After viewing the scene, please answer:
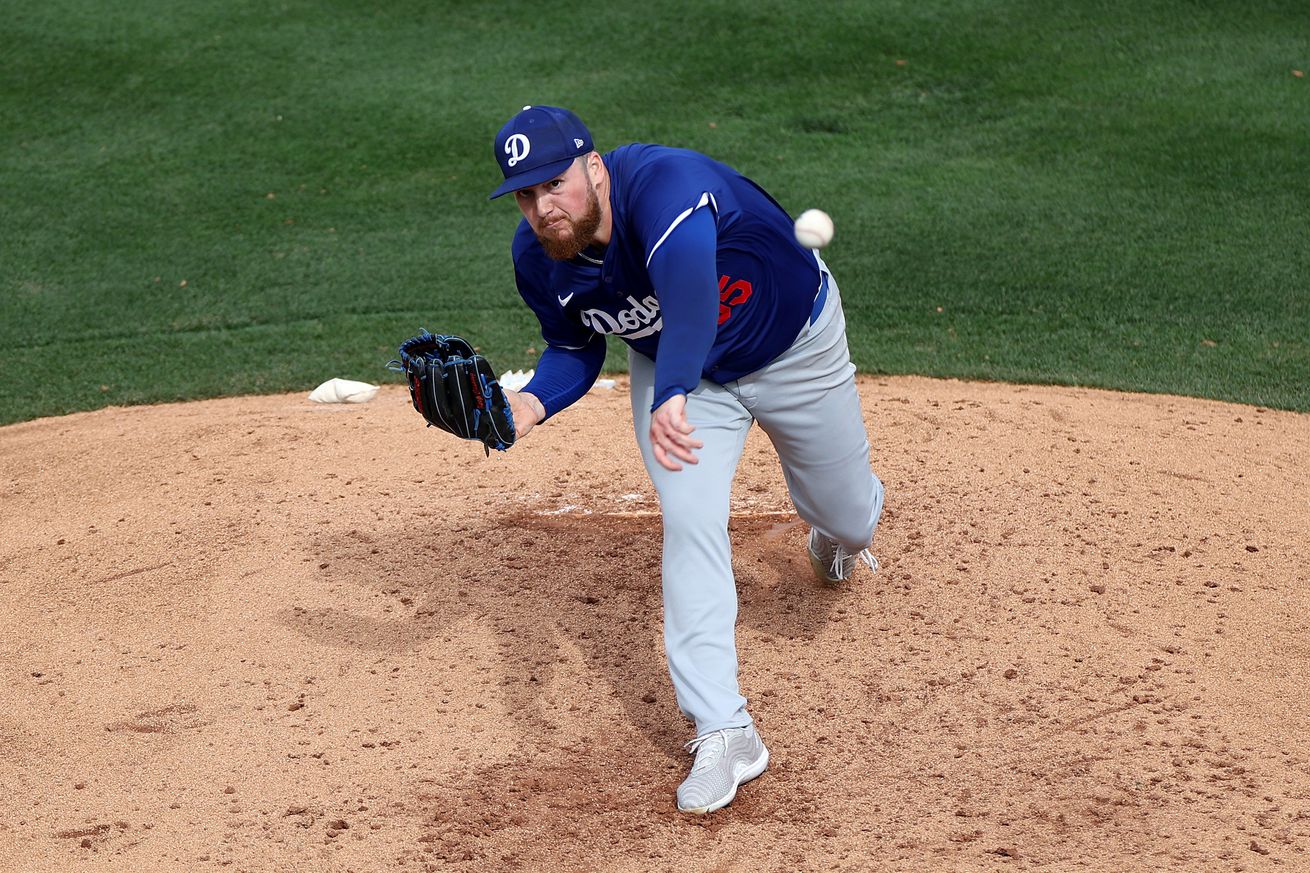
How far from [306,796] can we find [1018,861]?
196 centimetres

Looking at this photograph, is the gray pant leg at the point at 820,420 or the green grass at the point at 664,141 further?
the green grass at the point at 664,141

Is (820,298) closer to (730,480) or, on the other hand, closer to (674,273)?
(730,480)

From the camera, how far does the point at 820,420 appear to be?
4.12 meters

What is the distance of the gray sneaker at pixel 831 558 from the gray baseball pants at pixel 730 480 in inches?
5.4

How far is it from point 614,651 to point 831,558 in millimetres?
826

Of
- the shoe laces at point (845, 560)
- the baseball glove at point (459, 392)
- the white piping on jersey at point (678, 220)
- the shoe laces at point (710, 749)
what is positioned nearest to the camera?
the white piping on jersey at point (678, 220)

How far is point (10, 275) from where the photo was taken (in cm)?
885

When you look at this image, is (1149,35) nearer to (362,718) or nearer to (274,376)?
(274,376)

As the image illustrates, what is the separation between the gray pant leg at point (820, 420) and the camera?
4031 mm

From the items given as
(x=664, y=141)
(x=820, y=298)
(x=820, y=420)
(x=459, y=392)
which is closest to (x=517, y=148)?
(x=459, y=392)

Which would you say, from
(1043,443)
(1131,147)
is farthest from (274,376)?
(1131,147)

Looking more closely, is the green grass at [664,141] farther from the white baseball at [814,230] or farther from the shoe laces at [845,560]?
the white baseball at [814,230]

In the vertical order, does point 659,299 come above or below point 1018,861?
above

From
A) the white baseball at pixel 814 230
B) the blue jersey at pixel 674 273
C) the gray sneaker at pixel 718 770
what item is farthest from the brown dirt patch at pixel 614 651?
the white baseball at pixel 814 230
